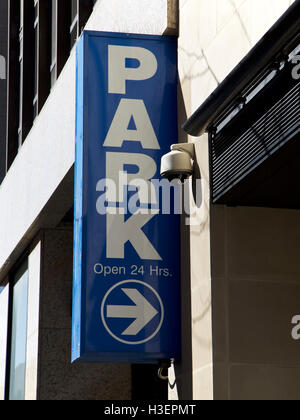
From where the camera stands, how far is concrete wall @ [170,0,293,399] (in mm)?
9977

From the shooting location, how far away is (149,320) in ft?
35.0

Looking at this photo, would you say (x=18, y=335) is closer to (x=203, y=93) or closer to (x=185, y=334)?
(x=185, y=334)

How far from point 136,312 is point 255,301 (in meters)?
1.20

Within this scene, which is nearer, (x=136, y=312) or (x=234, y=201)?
(x=234, y=201)

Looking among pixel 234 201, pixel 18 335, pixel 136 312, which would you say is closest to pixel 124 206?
pixel 136 312

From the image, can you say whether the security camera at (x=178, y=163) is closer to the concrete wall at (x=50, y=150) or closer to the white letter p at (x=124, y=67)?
the white letter p at (x=124, y=67)

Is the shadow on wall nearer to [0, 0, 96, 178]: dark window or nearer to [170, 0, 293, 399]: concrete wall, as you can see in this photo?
[170, 0, 293, 399]: concrete wall

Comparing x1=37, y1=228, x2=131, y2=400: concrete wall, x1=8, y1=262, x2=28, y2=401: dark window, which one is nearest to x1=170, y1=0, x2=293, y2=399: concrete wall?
x1=37, y1=228, x2=131, y2=400: concrete wall

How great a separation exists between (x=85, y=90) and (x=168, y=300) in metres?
2.23

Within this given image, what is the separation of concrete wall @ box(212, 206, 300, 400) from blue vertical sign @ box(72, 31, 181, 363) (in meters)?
0.80

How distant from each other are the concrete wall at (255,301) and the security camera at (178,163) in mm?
531

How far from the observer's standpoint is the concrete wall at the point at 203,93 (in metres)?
9.98

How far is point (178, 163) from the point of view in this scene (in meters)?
10.6

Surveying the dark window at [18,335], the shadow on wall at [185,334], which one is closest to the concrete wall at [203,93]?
the shadow on wall at [185,334]
